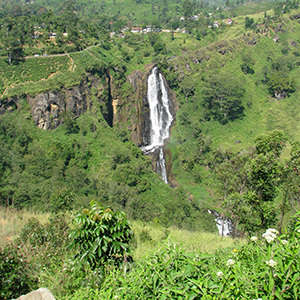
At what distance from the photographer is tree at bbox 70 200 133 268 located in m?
3.54

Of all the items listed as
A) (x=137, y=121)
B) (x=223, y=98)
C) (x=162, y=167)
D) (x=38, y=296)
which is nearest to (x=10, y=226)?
(x=38, y=296)

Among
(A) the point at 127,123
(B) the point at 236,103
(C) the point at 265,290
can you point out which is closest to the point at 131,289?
(C) the point at 265,290

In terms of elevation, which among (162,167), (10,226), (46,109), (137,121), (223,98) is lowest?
(162,167)

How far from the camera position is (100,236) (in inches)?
144

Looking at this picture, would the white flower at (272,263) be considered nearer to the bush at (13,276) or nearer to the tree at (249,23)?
the bush at (13,276)

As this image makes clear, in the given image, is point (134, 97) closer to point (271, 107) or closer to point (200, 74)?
point (200, 74)

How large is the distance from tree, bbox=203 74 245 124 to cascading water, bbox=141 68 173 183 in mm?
7715

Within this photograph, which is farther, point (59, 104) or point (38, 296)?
point (59, 104)

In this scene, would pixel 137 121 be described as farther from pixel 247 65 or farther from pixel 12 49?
pixel 247 65

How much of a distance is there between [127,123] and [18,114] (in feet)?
47.6

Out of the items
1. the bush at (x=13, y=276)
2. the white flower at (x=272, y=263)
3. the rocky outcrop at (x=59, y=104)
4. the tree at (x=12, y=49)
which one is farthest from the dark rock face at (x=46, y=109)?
the white flower at (x=272, y=263)

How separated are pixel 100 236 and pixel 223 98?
42059 mm

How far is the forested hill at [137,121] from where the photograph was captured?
18.5 metres

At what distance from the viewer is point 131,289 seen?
8.07 feet
